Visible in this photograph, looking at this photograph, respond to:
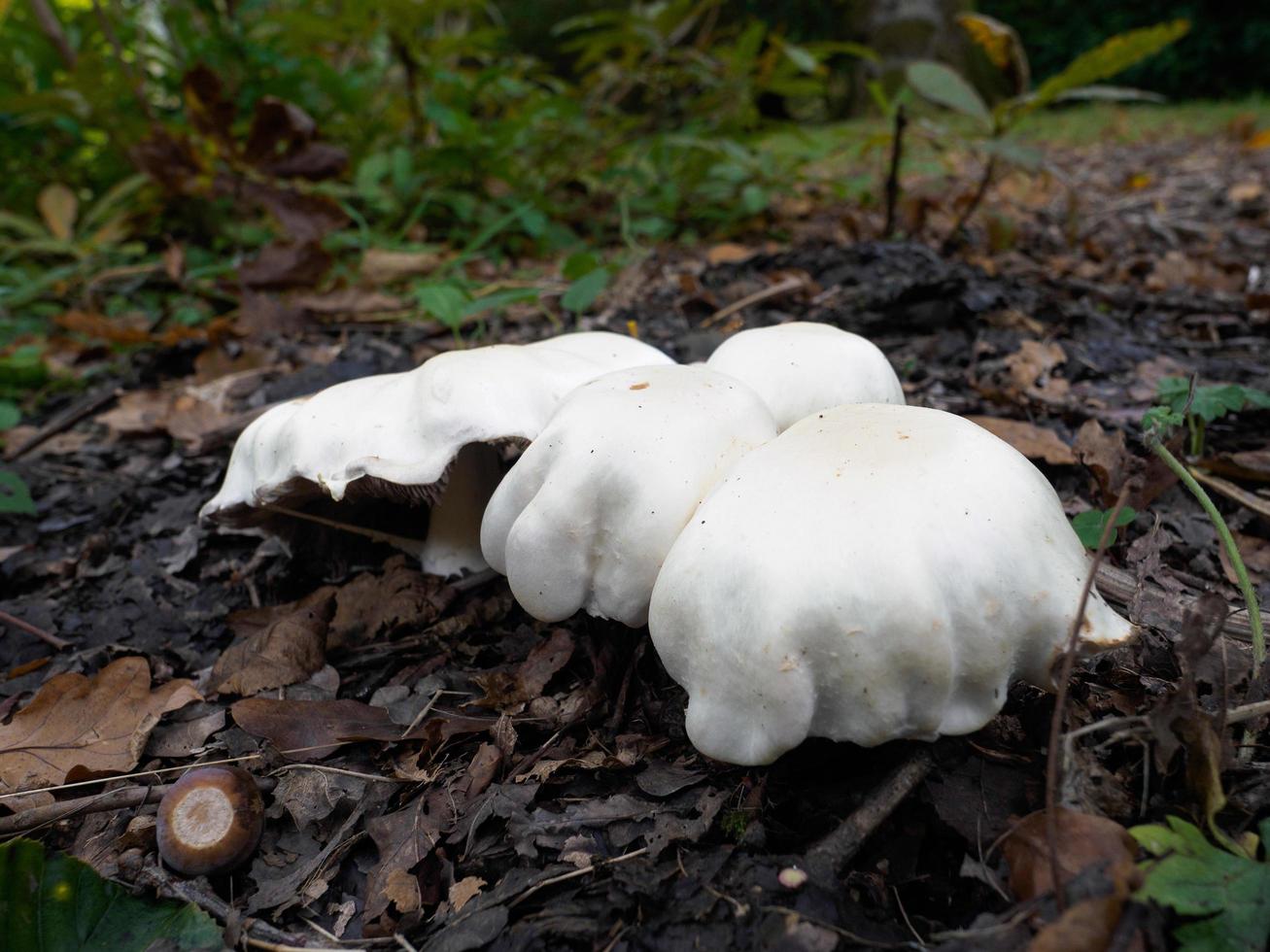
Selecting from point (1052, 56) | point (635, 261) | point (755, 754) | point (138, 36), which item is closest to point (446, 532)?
point (755, 754)

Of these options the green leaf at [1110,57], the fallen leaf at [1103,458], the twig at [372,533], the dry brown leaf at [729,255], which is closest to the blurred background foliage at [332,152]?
the green leaf at [1110,57]

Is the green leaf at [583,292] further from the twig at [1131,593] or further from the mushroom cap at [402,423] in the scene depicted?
the twig at [1131,593]

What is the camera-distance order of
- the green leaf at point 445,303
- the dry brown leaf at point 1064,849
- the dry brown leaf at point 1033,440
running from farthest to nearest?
the green leaf at point 445,303, the dry brown leaf at point 1033,440, the dry brown leaf at point 1064,849

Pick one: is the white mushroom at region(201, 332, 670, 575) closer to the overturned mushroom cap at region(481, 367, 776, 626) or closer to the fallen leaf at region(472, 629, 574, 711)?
the overturned mushroom cap at region(481, 367, 776, 626)

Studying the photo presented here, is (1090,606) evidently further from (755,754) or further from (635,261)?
(635,261)

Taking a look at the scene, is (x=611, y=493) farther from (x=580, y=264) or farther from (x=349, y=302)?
(x=349, y=302)

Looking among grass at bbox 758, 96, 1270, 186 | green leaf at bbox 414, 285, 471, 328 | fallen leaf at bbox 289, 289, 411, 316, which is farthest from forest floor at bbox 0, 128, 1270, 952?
grass at bbox 758, 96, 1270, 186
